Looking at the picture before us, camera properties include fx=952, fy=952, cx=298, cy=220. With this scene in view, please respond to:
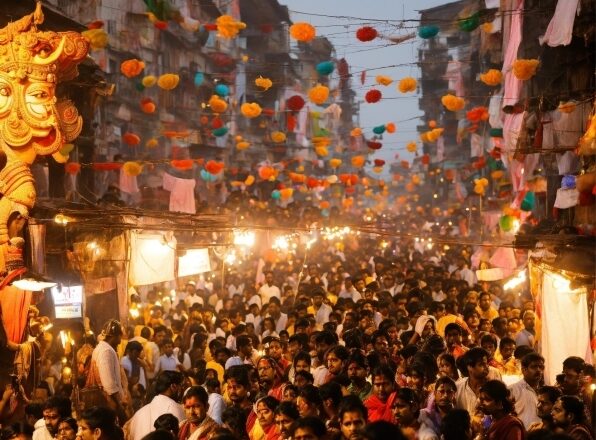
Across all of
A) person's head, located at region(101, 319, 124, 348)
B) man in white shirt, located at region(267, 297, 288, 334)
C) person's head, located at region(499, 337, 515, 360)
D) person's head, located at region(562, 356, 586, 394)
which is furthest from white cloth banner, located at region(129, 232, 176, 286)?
person's head, located at region(562, 356, 586, 394)

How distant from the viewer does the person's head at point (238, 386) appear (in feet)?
30.1

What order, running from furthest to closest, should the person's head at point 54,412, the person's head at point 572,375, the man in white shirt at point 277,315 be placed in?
the man in white shirt at point 277,315
the person's head at point 572,375
the person's head at point 54,412

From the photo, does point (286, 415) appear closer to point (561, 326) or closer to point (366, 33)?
point (561, 326)

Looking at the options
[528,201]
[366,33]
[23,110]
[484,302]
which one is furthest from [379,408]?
[528,201]

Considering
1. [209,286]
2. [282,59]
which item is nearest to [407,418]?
[209,286]

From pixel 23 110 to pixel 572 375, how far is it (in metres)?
6.68

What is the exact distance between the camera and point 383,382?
875 centimetres

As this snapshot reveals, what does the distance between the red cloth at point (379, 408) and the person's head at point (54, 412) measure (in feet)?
8.97

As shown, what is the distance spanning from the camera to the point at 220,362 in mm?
12250

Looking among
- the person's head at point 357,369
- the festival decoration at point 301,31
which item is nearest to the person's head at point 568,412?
the person's head at point 357,369

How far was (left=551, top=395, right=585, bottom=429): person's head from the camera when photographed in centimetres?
736

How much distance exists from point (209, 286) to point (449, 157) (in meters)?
50.9

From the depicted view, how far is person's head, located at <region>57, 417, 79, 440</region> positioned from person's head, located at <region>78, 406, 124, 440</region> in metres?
0.98

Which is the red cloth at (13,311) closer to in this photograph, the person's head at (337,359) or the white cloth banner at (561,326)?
the person's head at (337,359)
